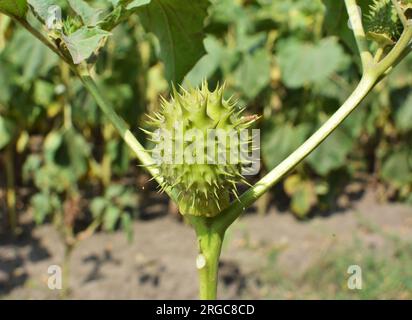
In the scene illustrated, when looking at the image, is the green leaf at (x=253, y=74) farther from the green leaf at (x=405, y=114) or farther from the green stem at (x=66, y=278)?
the green stem at (x=66, y=278)

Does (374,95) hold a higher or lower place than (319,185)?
higher

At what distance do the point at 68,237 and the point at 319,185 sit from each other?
1714 millimetres

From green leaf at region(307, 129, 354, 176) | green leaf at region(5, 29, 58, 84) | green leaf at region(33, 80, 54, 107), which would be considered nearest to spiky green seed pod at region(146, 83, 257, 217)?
green leaf at region(5, 29, 58, 84)

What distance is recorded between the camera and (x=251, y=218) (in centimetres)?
409

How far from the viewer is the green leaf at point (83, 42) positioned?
30.9 inches

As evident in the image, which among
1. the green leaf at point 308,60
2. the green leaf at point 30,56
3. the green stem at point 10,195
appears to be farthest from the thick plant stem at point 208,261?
the green stem at point 10,195

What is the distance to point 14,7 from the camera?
34.3 inches

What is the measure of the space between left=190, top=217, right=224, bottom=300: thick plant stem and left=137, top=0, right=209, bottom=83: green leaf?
1.14ft

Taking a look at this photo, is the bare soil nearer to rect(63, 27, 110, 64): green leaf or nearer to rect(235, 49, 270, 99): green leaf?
rect(235, 49, 270, 99): green leaf

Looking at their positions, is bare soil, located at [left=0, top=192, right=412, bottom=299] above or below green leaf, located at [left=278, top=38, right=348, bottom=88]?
below

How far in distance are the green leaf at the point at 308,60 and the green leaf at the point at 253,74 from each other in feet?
0.32

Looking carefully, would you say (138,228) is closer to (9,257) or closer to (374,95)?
(9,257)

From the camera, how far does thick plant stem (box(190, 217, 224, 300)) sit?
2.60 ft
